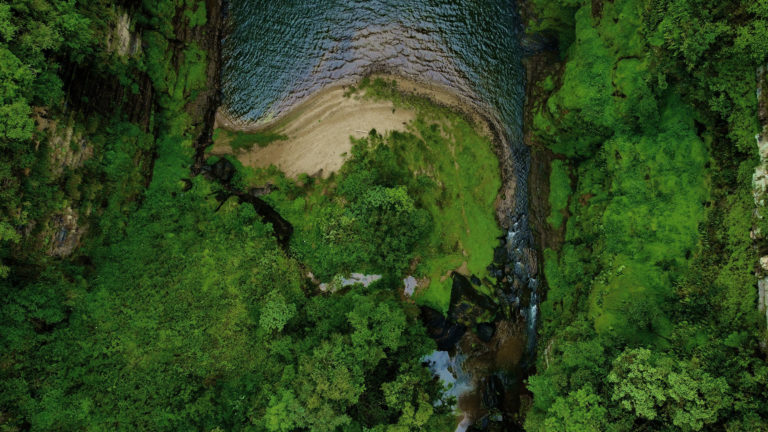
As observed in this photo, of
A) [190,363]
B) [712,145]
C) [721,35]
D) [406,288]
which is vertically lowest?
[190,363]

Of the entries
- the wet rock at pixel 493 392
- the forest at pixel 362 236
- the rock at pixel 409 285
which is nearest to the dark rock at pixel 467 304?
the forest at pixel 362 236

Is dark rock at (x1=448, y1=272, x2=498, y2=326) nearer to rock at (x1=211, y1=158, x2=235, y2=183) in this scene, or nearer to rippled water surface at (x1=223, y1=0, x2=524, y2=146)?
rippled water surface at (x1=223, y1=0, x2=524, y2=146)

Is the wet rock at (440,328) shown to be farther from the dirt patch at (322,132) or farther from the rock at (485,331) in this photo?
the dirt patch at (322,132)

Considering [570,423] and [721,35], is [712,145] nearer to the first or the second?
[721,35]

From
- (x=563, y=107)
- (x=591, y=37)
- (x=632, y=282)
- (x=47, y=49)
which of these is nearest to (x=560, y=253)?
(x=632, y=282)

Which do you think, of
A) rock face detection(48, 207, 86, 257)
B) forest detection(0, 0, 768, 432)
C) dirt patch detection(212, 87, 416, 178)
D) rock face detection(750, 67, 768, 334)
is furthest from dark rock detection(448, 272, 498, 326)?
rock face detection(48, 207, 86, 257)

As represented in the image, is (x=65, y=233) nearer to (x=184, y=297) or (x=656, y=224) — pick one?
(x=184, y=297)
